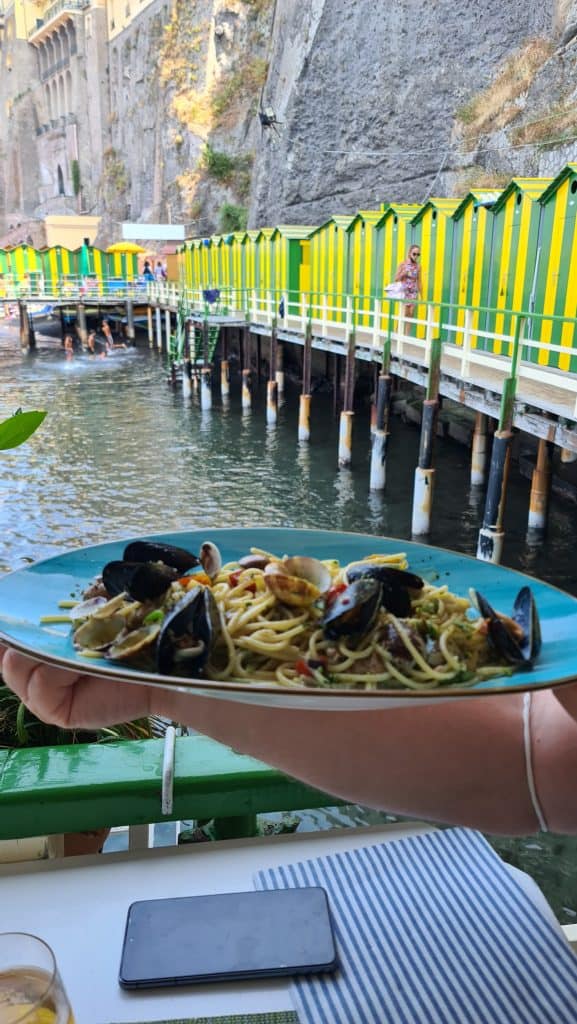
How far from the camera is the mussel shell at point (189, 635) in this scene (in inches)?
47.6

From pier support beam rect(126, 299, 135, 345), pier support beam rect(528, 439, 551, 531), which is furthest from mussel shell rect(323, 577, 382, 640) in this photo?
pier support beam rect(126, 299, 135, 345)

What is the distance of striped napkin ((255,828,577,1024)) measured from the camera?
142cm

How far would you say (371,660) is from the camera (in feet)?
4.18

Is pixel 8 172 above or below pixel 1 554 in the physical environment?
above

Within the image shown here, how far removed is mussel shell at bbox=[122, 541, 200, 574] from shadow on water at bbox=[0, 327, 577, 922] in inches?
347

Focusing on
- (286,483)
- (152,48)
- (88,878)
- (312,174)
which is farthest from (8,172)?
(88,878)

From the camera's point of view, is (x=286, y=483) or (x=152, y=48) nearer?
(x=286, y=483)

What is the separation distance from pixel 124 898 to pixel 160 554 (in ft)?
2.48

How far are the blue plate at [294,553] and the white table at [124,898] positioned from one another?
0.67 m

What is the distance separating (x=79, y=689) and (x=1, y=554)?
44.1 ft

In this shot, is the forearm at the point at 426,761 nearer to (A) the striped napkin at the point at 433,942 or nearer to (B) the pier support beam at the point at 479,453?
(A) the striped napkin at the point at 433,942

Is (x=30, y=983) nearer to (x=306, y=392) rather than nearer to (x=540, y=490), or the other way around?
(x=540, y=490)

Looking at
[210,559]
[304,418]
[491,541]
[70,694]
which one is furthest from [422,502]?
[70,694]

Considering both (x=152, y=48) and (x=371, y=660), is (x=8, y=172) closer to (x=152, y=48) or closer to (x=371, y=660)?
(x=152, y=48)
